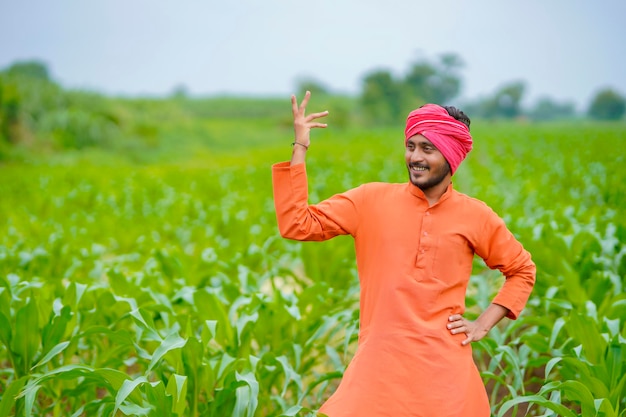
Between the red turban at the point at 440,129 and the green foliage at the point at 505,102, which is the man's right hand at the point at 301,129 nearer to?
the red turban at the point at 440,129

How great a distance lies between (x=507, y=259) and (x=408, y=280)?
0.39 metres

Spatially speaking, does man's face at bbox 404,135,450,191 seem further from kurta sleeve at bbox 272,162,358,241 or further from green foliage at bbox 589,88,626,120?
green foliage at bbox 589,88,626,120

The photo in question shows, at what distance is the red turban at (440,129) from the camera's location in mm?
2447

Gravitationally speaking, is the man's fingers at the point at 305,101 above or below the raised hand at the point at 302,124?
above

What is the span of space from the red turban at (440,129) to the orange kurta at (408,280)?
163 millimetres

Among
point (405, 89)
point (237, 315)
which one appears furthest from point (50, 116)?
point (405, 89)

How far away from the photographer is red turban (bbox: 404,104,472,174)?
2447 millimetres

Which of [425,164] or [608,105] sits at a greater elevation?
[608,105]

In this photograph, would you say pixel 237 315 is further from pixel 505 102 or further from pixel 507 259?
pixel 505 102

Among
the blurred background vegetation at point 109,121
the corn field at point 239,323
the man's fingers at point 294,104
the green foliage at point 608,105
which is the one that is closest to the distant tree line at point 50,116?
the blurred background vegetation at point 109,121

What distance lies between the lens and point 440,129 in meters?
2.45

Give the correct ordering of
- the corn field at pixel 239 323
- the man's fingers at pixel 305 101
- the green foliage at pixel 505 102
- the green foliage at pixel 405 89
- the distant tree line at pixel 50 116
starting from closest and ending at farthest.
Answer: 1. the man's fingers at pixel 305 101
2. the corn field at pixel 239 323
3. the distant tree line at pixel 50 116
4. the green foliage at pixel 405 89
5. the green foliage at pixel 505 102

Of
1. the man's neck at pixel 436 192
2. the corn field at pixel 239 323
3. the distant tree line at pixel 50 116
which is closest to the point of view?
the man's neck at pixel 436 192

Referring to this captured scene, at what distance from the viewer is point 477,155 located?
73.5ft
